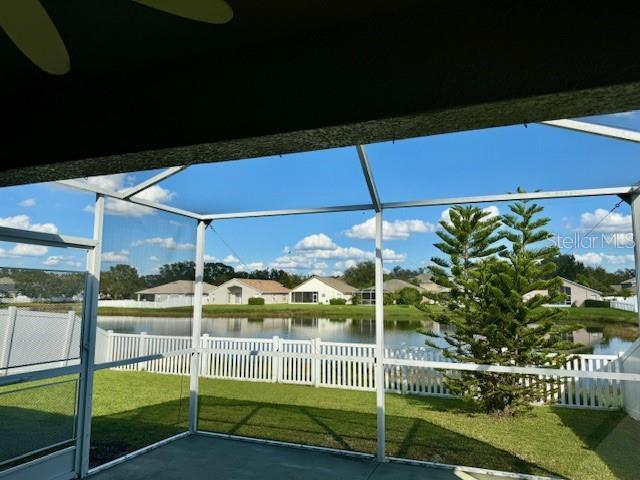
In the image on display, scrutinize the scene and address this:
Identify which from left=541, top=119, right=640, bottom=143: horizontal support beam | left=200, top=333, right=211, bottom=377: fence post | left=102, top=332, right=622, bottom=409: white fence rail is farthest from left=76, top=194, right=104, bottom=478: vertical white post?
left=541, top=119, right=640, bottom=143: horizontal support beam

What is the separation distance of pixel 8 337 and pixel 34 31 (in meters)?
2.20

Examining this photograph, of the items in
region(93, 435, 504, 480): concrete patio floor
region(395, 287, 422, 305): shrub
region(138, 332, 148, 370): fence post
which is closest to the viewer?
region(93, 435, 504, 480): concrete patio floor

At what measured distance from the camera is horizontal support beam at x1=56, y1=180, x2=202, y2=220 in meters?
3.15

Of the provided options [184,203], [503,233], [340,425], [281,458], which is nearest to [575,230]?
[503,233]

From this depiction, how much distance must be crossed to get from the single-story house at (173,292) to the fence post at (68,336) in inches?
23.9

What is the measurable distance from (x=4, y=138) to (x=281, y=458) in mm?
2912

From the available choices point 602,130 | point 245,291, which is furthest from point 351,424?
point 602,130

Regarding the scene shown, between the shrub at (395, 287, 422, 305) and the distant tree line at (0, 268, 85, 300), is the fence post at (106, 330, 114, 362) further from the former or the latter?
the shrub at (395, 287, 422, 305)

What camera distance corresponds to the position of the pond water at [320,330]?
144 inches

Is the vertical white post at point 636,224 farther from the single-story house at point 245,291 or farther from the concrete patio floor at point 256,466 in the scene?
the single-story house at point 245,291

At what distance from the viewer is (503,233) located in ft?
14.0

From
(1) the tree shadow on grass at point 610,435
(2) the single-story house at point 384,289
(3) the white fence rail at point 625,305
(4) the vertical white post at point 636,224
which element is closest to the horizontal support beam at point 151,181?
(2) the single-story house at point 384,289

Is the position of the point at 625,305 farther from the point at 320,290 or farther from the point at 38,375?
the point at 38,375

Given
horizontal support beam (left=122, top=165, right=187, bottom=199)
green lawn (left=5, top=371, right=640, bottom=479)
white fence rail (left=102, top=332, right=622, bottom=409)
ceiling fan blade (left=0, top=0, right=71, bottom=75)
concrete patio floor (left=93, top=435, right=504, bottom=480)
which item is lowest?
concrete patio floor (left=93, top=435, right=504, bottom=480)
